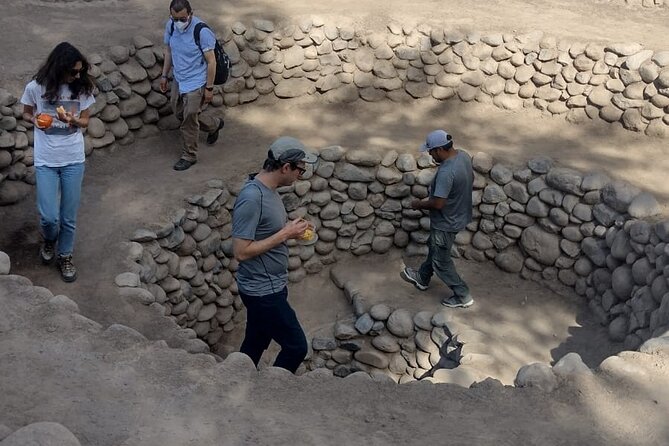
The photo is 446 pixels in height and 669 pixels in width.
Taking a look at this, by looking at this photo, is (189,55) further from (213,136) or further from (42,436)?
(42,436)

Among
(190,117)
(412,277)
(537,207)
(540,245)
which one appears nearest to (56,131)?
(190,117)

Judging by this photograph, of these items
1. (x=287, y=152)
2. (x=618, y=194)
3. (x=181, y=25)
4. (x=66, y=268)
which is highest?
(x=287, y=152)

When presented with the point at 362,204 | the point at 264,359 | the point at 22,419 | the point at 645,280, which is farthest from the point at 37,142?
the point at 645,280

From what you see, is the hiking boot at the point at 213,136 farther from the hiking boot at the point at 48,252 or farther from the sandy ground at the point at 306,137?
the hiking boot at the point at 48,252

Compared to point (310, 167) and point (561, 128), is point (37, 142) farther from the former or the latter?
point (561, 128)

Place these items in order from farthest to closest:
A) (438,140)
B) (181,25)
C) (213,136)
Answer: (213,136) < (181,25) < (438,140)

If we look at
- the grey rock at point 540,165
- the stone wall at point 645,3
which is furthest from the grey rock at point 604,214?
the stone wall at point 645,3

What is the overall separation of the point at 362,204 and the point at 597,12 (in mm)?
3645

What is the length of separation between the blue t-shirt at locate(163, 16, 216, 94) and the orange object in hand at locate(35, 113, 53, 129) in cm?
183

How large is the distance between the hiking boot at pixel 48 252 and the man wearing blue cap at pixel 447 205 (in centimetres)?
286

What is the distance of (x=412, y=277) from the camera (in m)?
7.96

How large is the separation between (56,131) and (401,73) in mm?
→ 4403

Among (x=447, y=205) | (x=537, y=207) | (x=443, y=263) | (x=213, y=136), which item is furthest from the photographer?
(x=213, y=136)

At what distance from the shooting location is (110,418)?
393 centimetres
